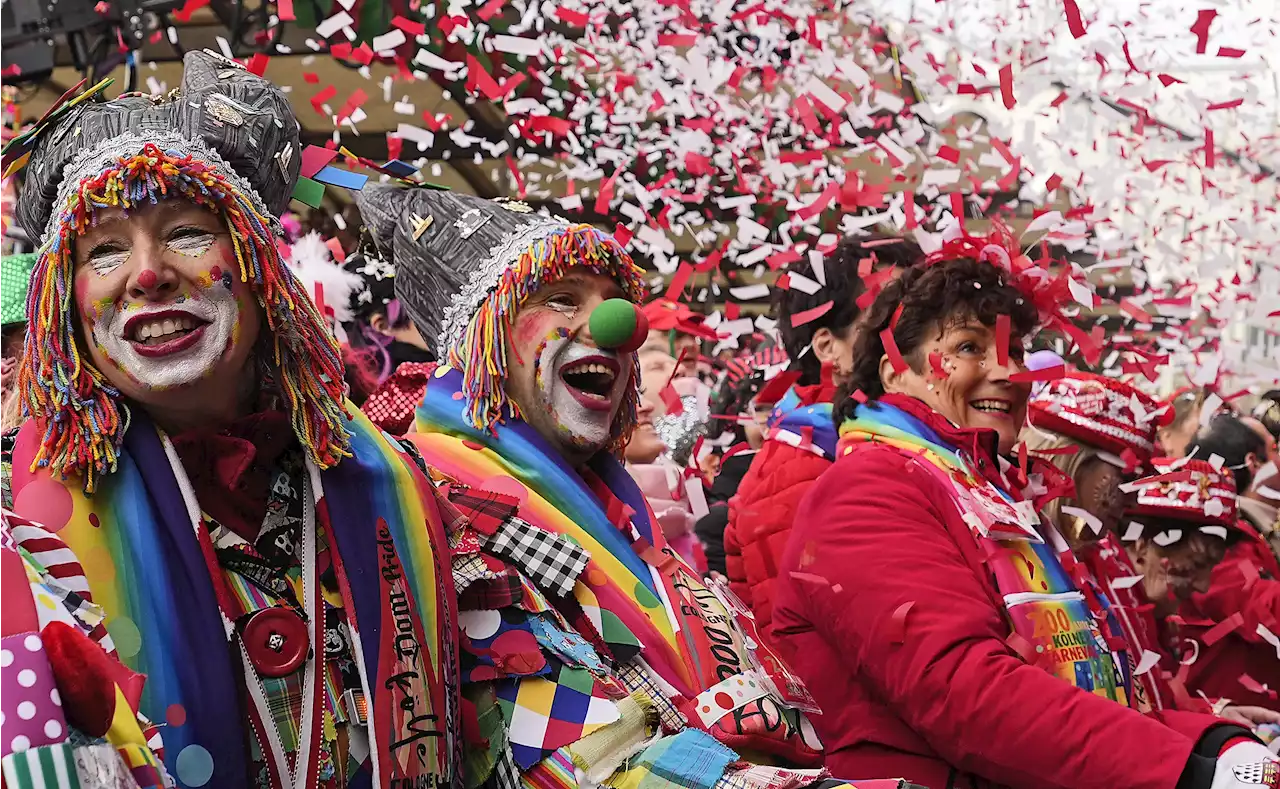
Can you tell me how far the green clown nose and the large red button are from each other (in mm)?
1040

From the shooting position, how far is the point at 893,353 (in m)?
3.44

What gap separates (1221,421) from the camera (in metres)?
6.58

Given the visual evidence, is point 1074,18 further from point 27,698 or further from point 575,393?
point 27,698

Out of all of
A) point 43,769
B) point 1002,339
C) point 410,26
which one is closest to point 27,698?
point 43,769

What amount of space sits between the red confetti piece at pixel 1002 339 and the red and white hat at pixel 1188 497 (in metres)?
1.76

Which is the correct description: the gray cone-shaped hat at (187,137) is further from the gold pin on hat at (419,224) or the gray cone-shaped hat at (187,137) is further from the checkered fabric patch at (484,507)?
the gold pin on hat at (419,224)

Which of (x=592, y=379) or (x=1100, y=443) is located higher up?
(x=592, y=379)

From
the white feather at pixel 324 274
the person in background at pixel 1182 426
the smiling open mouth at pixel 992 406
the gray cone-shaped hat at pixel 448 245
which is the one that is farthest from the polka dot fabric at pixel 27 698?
the person in background at pixel 1182 426

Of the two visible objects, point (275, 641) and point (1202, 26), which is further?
point (1202, 26)

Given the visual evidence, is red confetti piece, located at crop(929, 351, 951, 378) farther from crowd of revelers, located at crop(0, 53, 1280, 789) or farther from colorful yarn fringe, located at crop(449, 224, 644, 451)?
colorful yarn fringe, located at crop(449, 224, 644, 451)

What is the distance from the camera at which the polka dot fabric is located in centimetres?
129

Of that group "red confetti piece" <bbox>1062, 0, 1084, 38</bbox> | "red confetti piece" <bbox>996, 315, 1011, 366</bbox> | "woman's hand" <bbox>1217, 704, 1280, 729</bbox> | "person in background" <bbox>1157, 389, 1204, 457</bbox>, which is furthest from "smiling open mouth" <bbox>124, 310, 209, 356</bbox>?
"person in background" <bbox>1157, 389, 1204, 457</bbox>

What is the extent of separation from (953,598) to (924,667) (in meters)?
0.16

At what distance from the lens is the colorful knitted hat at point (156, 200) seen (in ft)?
6.34
